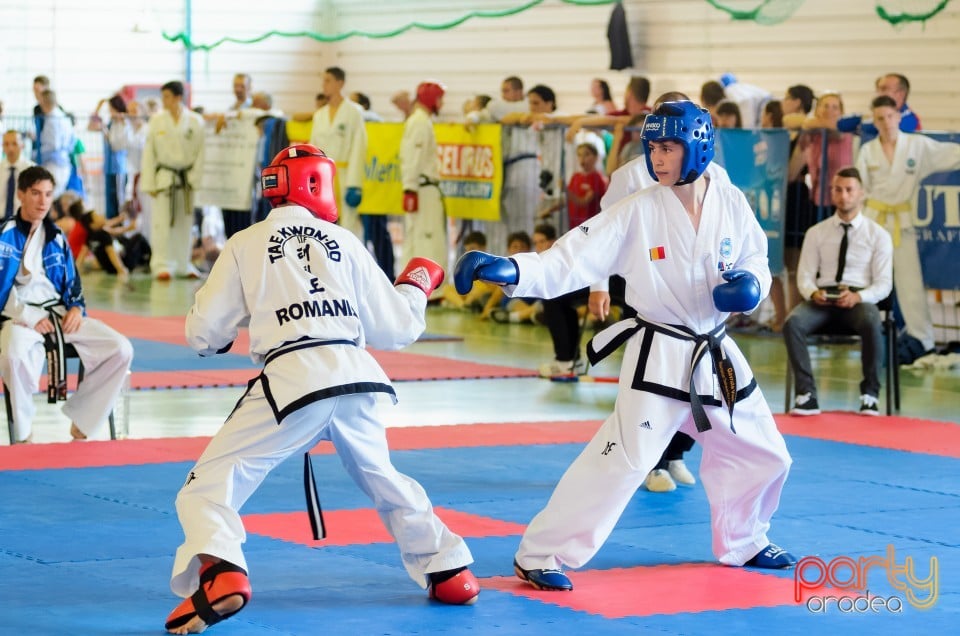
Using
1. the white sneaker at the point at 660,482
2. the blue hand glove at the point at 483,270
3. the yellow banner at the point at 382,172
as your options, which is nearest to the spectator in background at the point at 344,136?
the yellow banner at the point at 382,172

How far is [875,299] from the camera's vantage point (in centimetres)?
904

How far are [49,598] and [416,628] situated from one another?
3.75ft

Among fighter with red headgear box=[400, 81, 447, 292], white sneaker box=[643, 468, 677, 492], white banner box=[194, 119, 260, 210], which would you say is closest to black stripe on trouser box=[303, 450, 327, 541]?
white sneaker box=[643, 468, 677, 492]

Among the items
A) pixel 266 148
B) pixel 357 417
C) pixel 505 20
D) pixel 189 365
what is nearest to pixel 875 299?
pixel 189 365

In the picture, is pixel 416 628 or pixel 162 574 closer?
pixel 416 628

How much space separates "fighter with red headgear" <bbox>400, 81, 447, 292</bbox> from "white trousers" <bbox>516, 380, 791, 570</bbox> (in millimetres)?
9345

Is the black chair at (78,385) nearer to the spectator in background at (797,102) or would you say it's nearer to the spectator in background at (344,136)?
the spectator in background at (797,102)

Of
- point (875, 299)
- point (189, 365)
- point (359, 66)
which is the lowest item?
point (189, 365)

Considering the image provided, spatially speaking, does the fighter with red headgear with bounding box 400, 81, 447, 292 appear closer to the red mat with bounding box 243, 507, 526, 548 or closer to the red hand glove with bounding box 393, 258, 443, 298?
the red mat with bounding box 243, 507, 526, 548

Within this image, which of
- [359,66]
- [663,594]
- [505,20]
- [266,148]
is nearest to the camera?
[663,594]

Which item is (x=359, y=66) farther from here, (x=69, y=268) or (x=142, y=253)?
(x=69, y=268)

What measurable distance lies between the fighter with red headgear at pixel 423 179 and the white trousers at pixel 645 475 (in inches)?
368

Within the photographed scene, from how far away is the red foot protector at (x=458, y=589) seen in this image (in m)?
4.63

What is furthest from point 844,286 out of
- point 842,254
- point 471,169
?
point 471,169
